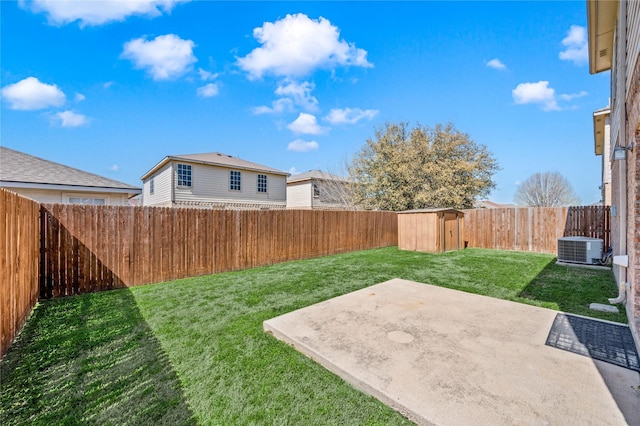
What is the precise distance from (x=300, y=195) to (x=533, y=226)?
1454 centimetres

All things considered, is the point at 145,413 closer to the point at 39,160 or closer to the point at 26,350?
the point at 26,350

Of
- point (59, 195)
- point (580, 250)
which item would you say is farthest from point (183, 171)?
point (580, 250)

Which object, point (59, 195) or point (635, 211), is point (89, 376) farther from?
point (59, 195)

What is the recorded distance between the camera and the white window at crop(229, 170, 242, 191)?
607 inches

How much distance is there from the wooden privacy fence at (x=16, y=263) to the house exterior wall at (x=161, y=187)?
9.77 meters

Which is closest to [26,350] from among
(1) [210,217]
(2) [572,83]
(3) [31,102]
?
(1) [210,217]

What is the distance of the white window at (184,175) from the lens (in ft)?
44.8

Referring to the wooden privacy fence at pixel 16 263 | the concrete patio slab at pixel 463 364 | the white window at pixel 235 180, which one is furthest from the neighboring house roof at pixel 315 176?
the concrete patio slab at pixel 463 364

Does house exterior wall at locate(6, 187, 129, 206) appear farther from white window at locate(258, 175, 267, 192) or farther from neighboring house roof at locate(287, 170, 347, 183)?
neighboring house roof at locate(287, 170, 347, 183)

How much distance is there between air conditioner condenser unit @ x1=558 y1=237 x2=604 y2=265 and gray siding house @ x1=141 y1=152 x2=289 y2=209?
13.7 meters

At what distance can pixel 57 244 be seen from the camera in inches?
198

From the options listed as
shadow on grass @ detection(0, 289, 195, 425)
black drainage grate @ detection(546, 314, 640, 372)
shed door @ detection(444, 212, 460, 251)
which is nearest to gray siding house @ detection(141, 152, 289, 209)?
shed door @ detection(444, 212, 460, 251)

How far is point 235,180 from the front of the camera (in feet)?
51.3

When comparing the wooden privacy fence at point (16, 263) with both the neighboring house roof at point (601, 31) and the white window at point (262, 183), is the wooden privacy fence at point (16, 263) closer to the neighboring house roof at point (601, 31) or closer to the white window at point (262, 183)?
the neighboring house roof at point (601, 31)
